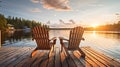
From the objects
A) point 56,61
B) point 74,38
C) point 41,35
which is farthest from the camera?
point 74,38

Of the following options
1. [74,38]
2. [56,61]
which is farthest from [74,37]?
[56,61]

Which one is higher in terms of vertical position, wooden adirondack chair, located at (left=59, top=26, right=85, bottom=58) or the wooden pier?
wooden adirondack chair, located at (left=59, top=26, right=85, bottom=58)

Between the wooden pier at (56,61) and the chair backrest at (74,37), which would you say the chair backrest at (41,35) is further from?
the chair backrest at (74,37)

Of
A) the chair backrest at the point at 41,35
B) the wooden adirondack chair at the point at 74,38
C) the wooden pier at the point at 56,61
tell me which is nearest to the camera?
the wooden pier at the point at 56,61

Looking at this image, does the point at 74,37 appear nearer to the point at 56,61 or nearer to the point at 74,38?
the point at 74,38

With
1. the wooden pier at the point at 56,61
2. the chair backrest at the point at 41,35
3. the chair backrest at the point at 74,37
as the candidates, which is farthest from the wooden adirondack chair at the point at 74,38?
the chair backrest at the point at 41,35

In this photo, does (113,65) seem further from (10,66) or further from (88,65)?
(10,66)

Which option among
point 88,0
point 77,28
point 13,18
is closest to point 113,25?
point 13,18

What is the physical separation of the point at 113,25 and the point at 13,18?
196 ft

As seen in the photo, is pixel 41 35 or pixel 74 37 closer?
pixel 41 35

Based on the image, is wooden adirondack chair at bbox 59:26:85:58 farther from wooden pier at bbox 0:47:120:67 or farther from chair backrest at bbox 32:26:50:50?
chair backrest at bbox 32:26:50:50

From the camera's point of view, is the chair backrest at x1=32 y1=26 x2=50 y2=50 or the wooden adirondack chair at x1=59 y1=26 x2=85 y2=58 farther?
the wooden adirondack chair at x1=59 y1=26 x2=85 y2=58

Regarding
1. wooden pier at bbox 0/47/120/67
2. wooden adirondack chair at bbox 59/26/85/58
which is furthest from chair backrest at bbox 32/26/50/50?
wooden adirondack chair at bbox 59/26/85/58

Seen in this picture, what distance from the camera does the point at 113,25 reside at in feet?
284
